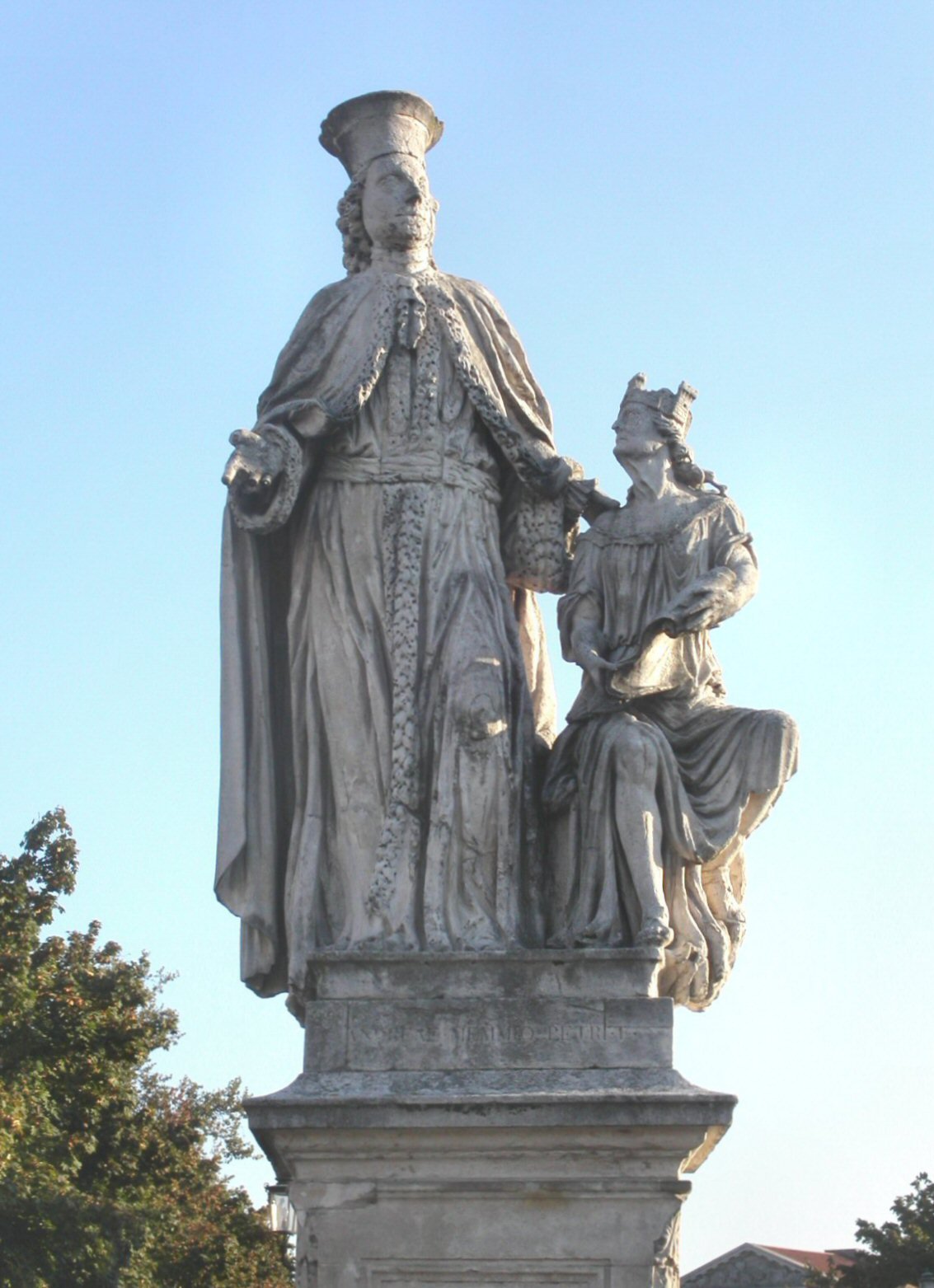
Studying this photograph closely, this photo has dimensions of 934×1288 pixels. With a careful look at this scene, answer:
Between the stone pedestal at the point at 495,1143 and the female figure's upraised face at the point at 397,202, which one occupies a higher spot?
the female figure's upraised face at the point at 397,202

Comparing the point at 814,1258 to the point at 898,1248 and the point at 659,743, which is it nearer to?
the point at 898,1248

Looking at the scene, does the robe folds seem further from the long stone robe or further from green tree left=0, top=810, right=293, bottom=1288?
green tree left=0, top=810, right=293, bottom=1288

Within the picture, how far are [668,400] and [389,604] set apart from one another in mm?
1762

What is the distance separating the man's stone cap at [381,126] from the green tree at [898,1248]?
30.4 m

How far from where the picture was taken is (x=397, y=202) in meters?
12.0

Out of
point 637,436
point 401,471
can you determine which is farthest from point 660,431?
point 401,471

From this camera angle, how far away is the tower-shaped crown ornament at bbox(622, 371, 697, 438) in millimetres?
11820

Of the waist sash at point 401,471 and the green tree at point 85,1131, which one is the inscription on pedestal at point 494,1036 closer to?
the waist sash at point 401,471

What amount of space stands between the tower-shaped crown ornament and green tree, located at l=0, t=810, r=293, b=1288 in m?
15.5

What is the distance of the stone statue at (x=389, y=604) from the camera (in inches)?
428

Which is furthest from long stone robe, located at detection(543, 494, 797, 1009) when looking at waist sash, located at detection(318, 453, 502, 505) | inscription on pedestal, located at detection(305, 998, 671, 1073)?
waist sash, located at detection(318, 453, 502, 505)

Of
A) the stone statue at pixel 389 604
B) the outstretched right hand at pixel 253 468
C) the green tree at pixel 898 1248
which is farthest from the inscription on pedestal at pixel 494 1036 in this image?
the green tree at pixel 898 1248

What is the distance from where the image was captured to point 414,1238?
32.7ft

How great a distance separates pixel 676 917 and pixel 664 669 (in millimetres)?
1151
